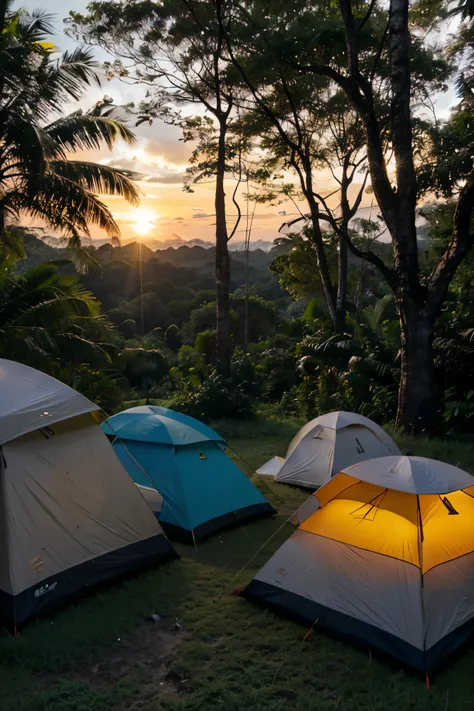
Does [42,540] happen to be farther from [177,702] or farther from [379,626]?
[379,626]

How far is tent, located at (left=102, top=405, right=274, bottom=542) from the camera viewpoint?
6.15m

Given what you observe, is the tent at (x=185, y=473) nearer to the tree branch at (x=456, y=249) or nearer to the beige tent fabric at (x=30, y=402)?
the beige tent fabric at (x=30, y=402)

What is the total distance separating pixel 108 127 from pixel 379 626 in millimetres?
12081

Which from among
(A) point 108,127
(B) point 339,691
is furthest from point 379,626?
(A) point 108,127

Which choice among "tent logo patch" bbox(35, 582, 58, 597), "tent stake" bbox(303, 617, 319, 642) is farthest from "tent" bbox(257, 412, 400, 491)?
"tent logo patch" bbox(35, 582, 58, 597)

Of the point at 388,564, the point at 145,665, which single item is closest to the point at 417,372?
the point at 388,564

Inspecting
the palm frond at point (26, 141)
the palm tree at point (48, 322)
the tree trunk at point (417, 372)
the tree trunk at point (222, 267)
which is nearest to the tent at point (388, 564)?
the tree trunk at point (417, 372)

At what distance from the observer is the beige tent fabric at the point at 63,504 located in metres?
4.46

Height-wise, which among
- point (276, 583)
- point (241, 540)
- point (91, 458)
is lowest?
point (241, 540)

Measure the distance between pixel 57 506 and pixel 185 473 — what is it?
178 cm

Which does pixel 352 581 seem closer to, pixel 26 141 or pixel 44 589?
pixel 44 589

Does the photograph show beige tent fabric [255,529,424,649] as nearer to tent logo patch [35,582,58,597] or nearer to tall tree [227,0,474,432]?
tent logo patch [35,582,58,597]

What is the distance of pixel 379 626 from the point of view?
404cm

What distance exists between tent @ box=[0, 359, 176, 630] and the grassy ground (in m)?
0.23
